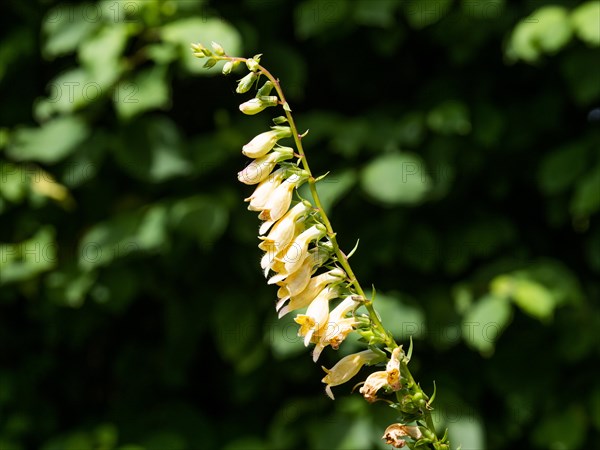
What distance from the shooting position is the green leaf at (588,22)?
2.27 metres

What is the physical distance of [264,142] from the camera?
3.21 ft

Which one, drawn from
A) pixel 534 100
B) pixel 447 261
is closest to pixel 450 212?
pixel 447 261

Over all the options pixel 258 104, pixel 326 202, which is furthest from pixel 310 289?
pixel 326 202

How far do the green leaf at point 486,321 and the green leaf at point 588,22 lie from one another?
2.44 feet

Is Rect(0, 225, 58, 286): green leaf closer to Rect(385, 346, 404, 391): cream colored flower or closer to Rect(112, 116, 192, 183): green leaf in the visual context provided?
Rect(112, 116, 192, 183): green leaf

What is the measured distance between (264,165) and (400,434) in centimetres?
34

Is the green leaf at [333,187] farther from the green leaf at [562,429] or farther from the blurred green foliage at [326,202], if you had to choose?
the green leaf at [562,429]

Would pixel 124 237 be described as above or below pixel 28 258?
above

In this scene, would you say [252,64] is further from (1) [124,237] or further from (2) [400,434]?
(1) [124,237]

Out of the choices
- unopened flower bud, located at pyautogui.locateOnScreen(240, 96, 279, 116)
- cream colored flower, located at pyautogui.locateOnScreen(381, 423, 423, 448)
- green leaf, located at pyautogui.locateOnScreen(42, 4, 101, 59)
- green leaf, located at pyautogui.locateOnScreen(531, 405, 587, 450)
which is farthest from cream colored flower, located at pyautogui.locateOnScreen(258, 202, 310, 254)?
A: green leaf, located at pyautogui.locateOnScreen(531, 405, 587, 450)

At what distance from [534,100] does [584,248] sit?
53cm

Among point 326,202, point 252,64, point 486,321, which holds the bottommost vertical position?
point 486,321

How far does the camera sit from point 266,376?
2.78m

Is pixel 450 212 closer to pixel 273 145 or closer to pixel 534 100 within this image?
pixel 534 100
